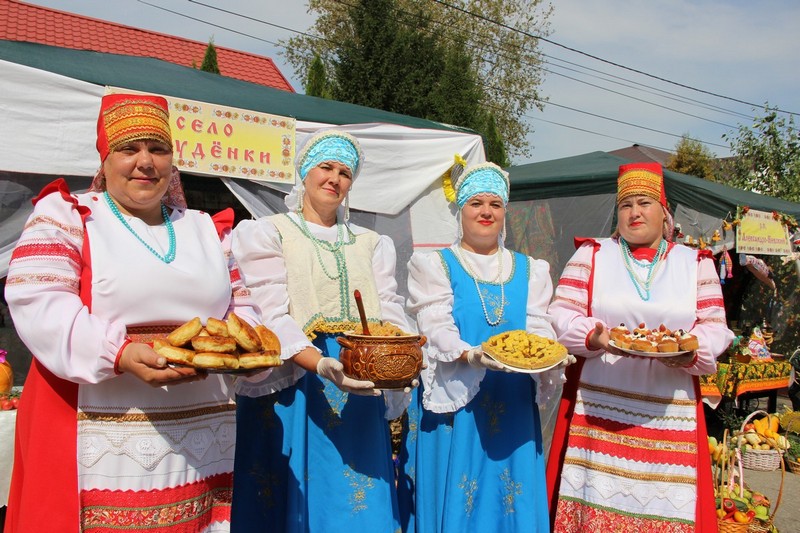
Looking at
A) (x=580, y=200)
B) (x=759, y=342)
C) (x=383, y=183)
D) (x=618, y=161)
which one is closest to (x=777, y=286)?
(x=759, y=342)

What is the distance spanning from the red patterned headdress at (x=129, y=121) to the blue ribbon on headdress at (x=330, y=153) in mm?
750

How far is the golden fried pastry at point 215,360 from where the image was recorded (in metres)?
1.69

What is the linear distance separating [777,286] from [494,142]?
726 cm

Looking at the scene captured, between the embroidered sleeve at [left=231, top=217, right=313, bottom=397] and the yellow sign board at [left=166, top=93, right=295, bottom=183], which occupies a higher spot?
the yellow sign board at [left=166, top=93, right=295, bottom=183]

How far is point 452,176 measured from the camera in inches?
227

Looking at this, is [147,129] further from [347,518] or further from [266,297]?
[347,518]

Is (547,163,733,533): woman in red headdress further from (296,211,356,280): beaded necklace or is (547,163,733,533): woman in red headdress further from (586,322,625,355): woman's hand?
(296,211,356,280): beaded necklace

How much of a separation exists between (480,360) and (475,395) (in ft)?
0.89

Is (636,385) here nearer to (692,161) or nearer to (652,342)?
(652,342)

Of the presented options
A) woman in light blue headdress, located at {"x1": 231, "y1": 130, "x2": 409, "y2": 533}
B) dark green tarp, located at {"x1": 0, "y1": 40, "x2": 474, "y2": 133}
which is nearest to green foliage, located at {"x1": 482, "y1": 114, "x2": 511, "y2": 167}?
dark green tarp, located at {"x1": 0, "y1": 40, "x2": 474, "y2": 133}

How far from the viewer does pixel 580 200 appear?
6379 millimetres

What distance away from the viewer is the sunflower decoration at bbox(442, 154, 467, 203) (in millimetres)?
5721

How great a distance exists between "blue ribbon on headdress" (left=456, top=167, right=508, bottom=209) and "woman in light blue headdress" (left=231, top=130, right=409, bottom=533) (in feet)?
2.21

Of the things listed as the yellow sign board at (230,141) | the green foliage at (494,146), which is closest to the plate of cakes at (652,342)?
the yellow sign board at (230,141)
